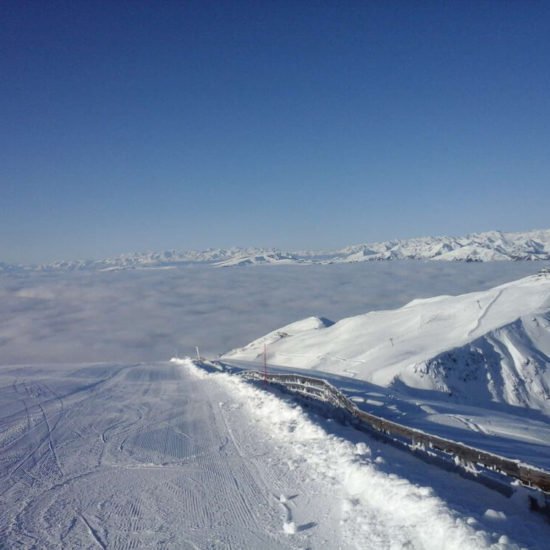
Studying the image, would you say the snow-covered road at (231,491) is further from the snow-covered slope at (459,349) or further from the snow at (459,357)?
the snow-covered slope at (459,349)

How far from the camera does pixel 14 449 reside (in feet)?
37.6

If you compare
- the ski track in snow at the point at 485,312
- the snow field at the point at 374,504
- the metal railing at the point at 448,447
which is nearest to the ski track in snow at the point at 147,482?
the snow field at the point at 374,504

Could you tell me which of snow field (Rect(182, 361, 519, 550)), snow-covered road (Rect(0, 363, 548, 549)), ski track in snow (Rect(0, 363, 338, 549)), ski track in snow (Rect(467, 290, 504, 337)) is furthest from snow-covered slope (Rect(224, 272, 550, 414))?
snow field (Rect(182, 361, 519, 550))

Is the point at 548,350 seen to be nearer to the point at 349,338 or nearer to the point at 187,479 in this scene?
the point at 349,338

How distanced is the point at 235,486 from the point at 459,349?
39301 millimetres

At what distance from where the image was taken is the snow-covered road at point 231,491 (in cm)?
587

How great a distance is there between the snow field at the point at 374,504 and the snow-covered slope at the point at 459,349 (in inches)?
1142

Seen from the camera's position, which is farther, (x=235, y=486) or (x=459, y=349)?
(x=459, y=349)

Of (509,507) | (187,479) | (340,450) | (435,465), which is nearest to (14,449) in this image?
(187,479)

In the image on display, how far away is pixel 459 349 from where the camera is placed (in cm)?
4175

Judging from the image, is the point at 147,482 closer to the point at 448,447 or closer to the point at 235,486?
the point at 235,486

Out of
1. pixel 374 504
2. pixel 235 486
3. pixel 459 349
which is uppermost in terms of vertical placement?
pixel 374 504

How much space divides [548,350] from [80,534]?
4985 centimetres

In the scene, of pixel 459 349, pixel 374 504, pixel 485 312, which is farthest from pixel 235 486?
pixel 485 312
